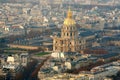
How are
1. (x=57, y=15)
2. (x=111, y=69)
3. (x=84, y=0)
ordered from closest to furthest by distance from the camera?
1. (x=111, y=69)
2. (x=57, y=15)
3. (x=84, y=0)

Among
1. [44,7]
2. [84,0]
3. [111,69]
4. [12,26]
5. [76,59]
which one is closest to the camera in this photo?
[111,69]

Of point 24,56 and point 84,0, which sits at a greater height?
point 24,56

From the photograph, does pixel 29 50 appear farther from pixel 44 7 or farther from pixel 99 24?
pixel 44 7

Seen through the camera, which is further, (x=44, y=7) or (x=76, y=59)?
(x=44, y=7)

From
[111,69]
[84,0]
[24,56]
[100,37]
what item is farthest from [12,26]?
[84,0]
